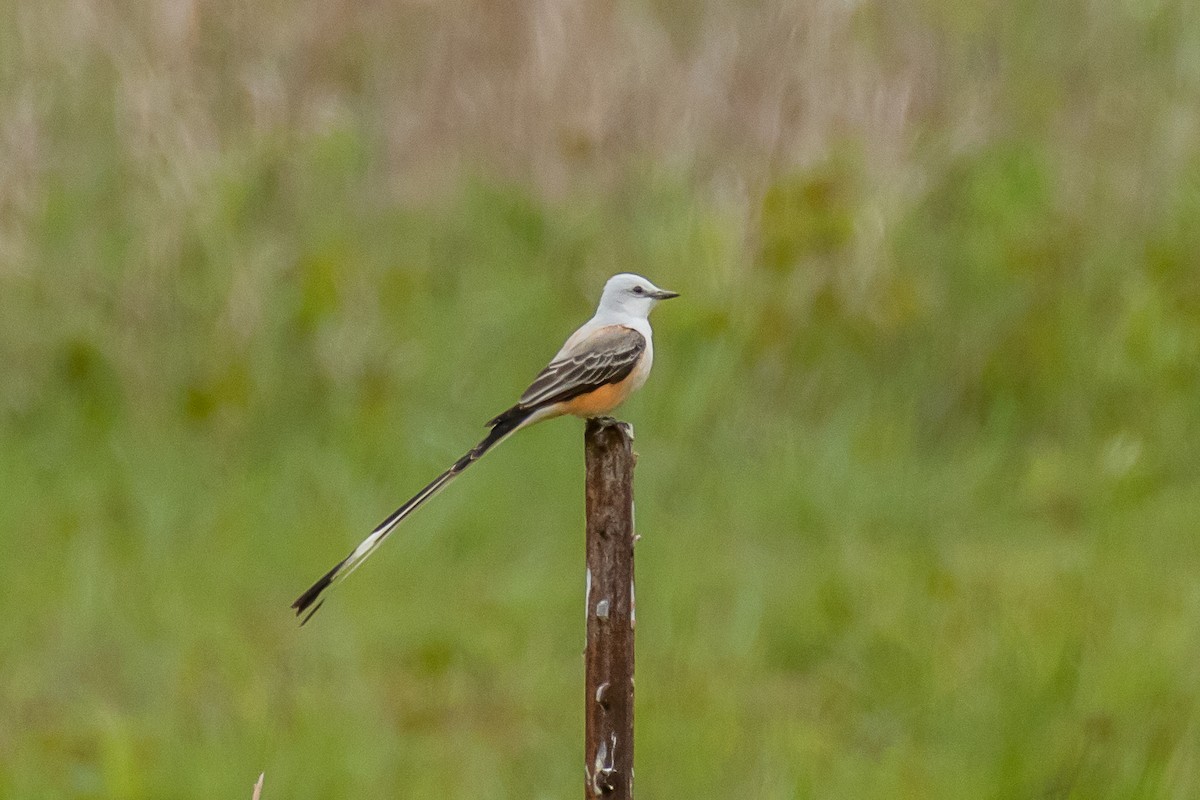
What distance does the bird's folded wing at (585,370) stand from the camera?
5027 mm

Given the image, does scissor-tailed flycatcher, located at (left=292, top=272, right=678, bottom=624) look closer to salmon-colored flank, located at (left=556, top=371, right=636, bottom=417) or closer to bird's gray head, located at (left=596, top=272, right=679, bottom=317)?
salmon-colored flank, located at (left=556, top=371, right=636, bottom=417)

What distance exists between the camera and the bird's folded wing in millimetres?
5027

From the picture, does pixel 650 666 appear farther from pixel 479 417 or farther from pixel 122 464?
pixel 122 464

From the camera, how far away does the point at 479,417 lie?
7.88 m

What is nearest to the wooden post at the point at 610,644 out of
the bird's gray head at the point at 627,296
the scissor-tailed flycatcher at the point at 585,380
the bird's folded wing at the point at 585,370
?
the scissor-tailed flycatcher at the point at 585,380

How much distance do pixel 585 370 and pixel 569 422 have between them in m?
2.57

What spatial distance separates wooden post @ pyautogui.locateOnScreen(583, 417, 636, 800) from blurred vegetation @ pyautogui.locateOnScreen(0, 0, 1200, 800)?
1250mm

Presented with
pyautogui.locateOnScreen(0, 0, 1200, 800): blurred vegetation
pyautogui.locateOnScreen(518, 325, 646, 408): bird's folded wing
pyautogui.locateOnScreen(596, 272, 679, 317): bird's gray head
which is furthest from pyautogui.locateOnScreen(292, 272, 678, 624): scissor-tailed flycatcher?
pyautogui.locateOnScreen(0, 0, 1200, 800): blurred vegetation

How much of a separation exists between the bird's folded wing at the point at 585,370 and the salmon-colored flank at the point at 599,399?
16mm

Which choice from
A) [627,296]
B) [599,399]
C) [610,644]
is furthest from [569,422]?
[610,644]

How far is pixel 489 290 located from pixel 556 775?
12.5 feet

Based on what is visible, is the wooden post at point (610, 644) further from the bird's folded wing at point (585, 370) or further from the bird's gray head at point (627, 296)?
the bird's gray head at point (627, 296)

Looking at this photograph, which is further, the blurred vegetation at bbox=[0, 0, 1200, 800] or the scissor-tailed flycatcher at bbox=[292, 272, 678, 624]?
the blurred vegetation at bbox=[0, 0, 1200, 800]

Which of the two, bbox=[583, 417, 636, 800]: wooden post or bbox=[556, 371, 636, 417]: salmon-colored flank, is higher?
bbox=[556, 371, 636, 417]: salmon-colored flank
